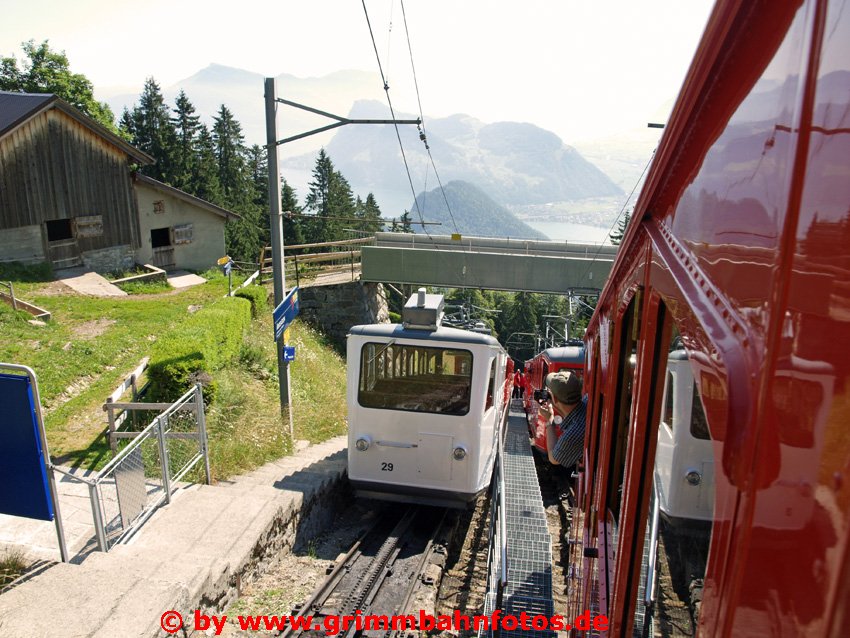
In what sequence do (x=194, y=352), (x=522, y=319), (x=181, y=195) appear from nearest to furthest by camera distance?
(x=194, y=352) → (x=181, y=195) → (x=522, y=319)

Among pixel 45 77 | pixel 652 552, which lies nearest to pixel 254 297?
pixel 652 552

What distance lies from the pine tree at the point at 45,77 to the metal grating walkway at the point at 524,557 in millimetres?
35517

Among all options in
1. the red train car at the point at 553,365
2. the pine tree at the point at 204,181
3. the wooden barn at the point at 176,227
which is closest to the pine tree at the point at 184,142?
the pine tree at the point at 204,181

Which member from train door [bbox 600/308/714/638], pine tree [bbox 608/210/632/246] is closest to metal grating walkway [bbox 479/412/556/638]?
train door [bbox 600/308/714/638]

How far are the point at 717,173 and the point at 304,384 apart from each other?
47.6 feet

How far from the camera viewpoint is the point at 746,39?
1178 mm

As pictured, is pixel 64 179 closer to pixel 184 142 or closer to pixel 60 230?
pixel 60 230

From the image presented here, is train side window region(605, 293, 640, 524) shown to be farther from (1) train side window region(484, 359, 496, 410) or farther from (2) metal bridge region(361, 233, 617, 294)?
(2) metal bridge region(361, 233, 617, 294)

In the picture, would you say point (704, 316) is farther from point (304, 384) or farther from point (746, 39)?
point (304, 384)

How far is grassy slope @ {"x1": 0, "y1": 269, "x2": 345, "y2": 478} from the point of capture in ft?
31.6

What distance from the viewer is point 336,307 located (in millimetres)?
22906

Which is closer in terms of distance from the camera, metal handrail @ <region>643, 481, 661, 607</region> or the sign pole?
metal handrail @ <region>643, 481, 661, 607</region>

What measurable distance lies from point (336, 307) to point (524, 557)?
56.3 feet

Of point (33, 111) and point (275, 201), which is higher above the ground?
point (33, 111)
